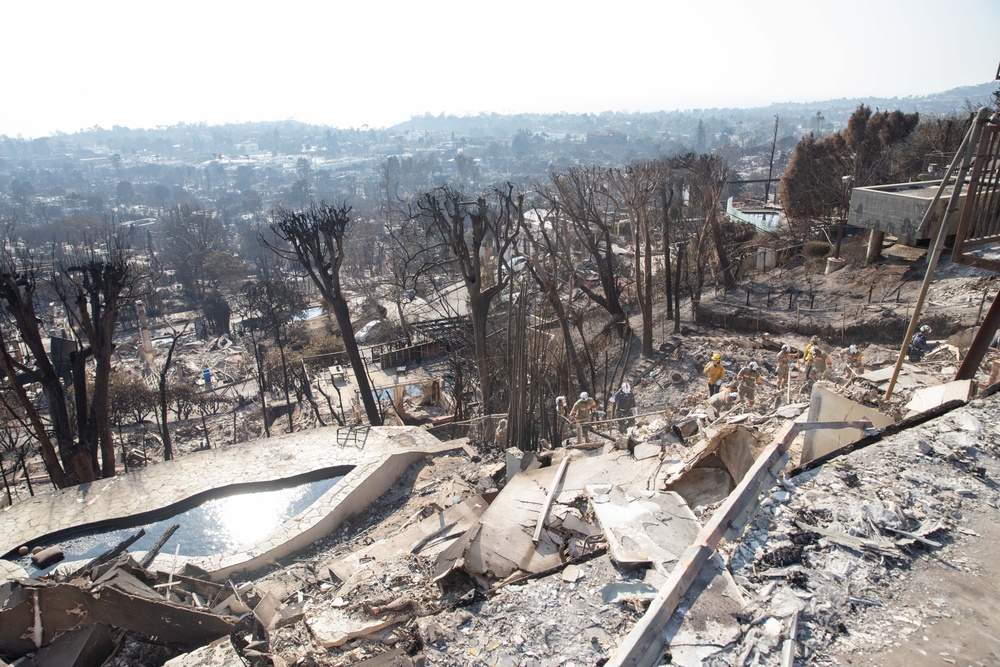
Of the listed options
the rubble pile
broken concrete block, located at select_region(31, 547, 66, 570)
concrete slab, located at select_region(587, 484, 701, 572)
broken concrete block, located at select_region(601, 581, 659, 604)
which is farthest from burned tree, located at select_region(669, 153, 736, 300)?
broken concrete block, located at select_region(31, 547, 66, 570)

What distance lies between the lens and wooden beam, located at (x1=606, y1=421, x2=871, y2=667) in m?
2.87

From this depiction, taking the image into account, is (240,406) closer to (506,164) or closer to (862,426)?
(862,426)

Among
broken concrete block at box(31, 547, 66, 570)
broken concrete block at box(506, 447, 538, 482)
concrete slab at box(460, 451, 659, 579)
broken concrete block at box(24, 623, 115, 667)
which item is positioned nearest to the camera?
concrete slab at box(460, 451, 659, 579)

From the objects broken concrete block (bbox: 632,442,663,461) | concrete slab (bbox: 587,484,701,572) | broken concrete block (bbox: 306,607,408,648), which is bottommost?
broken concrete block (bbox: 306,607,408,648)

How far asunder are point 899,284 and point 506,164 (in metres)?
131

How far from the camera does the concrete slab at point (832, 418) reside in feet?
15.2

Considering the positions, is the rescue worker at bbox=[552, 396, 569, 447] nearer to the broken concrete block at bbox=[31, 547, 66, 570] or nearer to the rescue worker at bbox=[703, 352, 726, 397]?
the rescue worker at bbox=[703, 352, 726, 397]

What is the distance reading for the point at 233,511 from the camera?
23.5 feet

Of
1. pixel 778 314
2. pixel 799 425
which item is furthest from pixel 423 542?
pixel 778 314

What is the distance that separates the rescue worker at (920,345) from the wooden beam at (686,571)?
23.9 feet

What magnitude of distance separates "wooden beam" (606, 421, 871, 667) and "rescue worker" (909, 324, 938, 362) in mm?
7276

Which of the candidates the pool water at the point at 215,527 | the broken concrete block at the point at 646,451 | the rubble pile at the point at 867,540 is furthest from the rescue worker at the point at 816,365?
the pool water at the point at 215,527

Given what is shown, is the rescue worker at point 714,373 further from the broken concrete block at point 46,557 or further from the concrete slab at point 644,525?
the broken concrete block at point 46,557

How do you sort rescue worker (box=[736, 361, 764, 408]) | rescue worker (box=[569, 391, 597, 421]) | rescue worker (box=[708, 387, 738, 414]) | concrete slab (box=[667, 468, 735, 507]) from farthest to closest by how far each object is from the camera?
1. rescue worker (box=[736, 361, 764, 408])
2. rescue worker (box=[569, 391, 597, 421])
3. rescue worker (box=[708, 387, 738, 414])
4. concrete slab (box=[667, 468, 735, 507])
